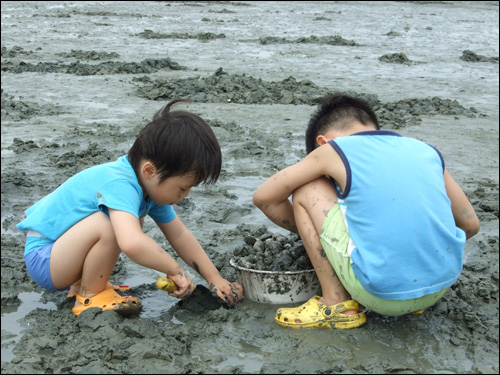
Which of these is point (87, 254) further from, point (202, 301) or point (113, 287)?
point (202, 301)

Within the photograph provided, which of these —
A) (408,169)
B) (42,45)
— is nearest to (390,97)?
(408,169)

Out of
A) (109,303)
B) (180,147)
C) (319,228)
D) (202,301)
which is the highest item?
(180,147)

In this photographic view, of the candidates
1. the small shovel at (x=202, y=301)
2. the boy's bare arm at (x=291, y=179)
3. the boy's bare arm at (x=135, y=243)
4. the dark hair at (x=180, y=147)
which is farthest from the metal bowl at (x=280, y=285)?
the dark hair at (x=180, y=147)

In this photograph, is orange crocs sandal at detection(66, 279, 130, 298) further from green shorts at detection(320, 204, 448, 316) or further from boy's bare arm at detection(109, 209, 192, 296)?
green shorts at detection(320, 204, 448, 316)

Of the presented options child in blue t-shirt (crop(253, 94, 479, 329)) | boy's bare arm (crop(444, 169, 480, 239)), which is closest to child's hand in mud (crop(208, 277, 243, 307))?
child in blue t-shirt (crop(253, 94, 479, 329))

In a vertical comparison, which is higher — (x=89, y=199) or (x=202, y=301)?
(x=89, y=199)

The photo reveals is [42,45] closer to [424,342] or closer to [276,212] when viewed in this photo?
[276,212]

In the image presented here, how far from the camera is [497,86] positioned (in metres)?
8.88

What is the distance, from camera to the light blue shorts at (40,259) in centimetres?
278

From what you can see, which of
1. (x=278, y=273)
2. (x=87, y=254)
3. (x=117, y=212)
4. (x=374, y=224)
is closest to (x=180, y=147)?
(x=117, y=212)

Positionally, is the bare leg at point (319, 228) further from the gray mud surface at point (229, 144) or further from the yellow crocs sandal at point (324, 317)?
the gray mud surface at point (229, 144)

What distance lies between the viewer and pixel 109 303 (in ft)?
9.05

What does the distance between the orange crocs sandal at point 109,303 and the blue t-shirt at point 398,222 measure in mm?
1011

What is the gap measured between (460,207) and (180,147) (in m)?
1.26
